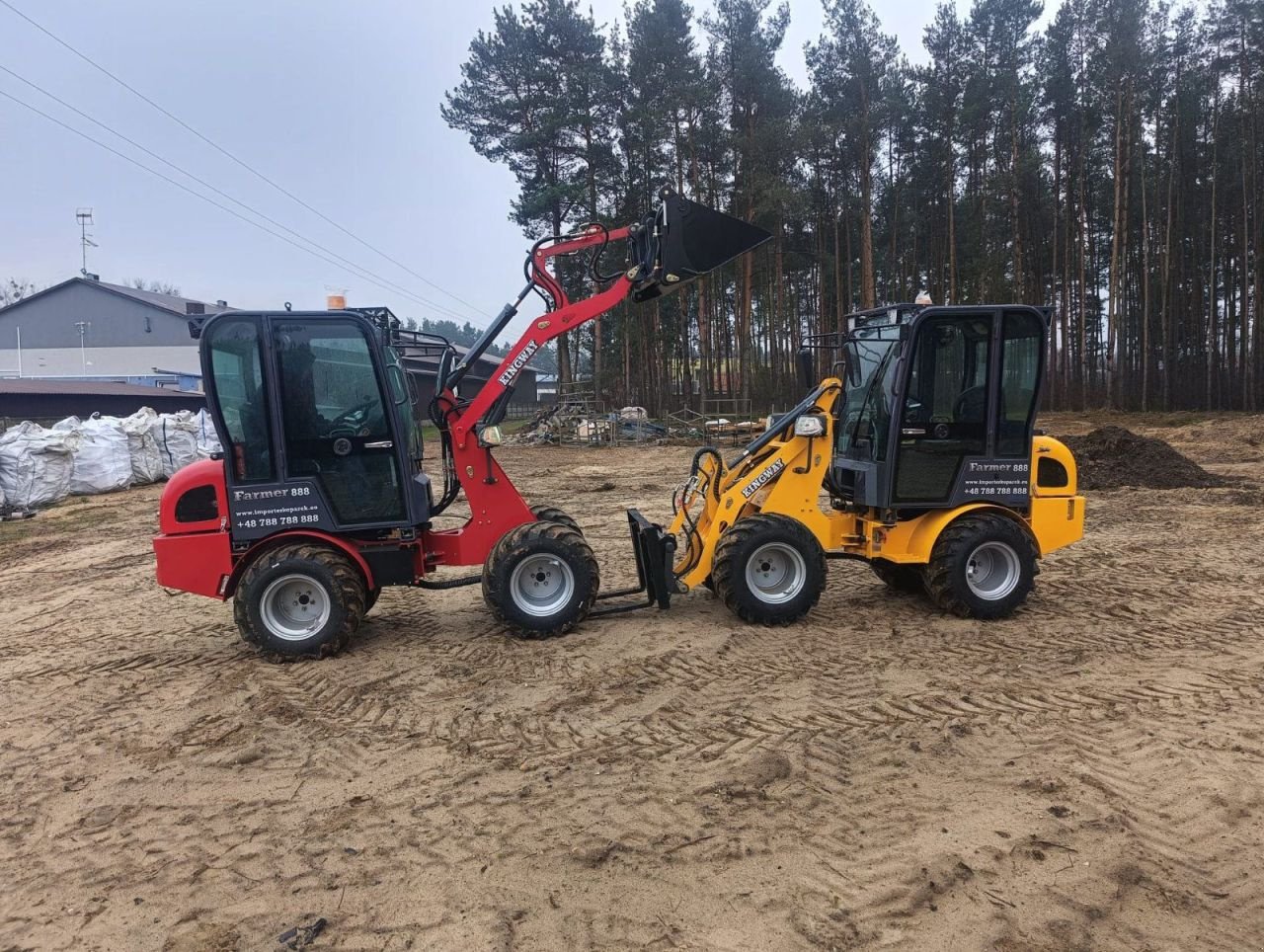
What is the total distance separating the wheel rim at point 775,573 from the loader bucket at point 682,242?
2265 mm

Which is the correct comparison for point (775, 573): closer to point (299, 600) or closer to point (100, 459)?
point (299, 600)

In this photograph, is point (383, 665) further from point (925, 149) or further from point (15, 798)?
point (925, 149)

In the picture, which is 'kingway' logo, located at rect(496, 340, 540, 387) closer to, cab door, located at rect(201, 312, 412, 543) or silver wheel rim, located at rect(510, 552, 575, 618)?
cab door, located at rect(201, 312, 412, 543)

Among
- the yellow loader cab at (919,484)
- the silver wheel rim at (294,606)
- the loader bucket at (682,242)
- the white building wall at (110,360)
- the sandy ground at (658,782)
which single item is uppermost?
the white building wall at (110,360)

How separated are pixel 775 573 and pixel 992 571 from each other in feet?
5.92

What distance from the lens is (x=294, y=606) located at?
5.50 meters

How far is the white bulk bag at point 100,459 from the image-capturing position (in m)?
15.2

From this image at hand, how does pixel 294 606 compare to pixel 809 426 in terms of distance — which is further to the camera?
pixel 809 426

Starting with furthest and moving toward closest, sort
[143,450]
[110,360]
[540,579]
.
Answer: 1. [110,360]
2. [143,450]
3. [540,579]

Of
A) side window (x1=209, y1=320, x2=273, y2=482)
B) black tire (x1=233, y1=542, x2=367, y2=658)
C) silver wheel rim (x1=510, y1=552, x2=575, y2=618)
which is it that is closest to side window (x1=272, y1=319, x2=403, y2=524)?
side window (x1=209, y1=320, x2=273, y2=482)

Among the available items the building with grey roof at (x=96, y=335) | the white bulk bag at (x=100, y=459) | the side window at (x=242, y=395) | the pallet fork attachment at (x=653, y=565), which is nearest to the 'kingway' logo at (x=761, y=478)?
the pallet fork attachment at (x=653, y=565)

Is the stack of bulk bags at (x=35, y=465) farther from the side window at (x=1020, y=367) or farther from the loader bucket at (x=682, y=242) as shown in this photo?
the side window at (x=1020, y=367)

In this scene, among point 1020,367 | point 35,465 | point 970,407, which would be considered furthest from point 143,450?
point 1020,367

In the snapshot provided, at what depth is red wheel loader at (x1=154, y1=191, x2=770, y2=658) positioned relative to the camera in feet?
17.3
